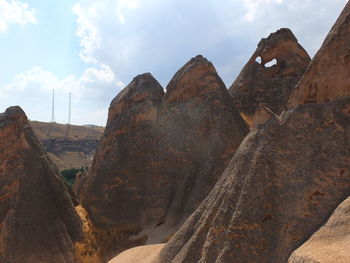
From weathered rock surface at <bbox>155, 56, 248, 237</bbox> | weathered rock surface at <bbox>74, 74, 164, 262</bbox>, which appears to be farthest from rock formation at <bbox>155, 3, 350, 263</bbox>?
weathered rock surface at <bbox>74, 74, 164, 262</bbox>

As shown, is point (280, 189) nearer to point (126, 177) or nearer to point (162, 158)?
point (162, 158)

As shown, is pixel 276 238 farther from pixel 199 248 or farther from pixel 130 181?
pixel 130 181

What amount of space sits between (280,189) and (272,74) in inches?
565

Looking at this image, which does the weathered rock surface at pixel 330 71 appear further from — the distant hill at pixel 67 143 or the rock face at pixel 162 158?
the distant hill at pixel 67 143

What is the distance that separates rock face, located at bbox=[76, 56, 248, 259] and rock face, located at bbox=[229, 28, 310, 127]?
5158mm

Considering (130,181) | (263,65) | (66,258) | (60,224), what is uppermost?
(263,65)

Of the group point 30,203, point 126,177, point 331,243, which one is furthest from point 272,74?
point 331,243

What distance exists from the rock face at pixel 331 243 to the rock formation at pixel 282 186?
0.67 ft

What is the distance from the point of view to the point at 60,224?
1006 cm

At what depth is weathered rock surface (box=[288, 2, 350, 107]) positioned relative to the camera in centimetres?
532

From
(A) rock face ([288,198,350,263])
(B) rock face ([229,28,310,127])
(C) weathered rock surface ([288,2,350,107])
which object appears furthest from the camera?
(B) rock face ([229,28,310,127])

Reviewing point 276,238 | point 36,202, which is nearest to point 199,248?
point 276,238

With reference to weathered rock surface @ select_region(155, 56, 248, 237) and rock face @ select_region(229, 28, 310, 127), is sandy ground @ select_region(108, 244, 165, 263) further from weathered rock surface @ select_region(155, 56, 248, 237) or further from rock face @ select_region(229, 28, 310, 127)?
rock face @ select_region(229, 28, 310, 127)

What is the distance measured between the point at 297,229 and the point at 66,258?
6.72 m
